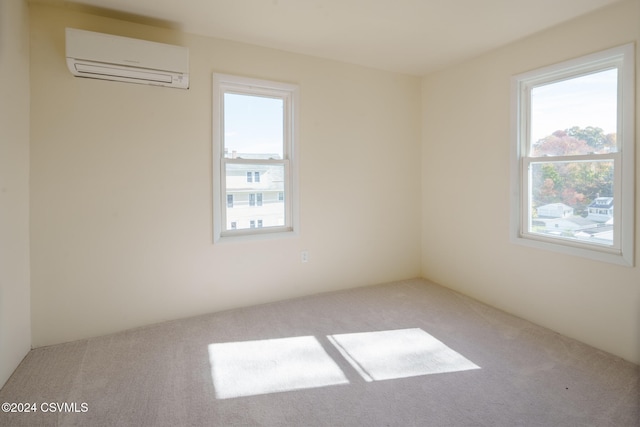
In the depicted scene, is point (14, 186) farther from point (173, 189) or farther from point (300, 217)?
point (300, 217)

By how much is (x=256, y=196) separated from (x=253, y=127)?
680 millimetres

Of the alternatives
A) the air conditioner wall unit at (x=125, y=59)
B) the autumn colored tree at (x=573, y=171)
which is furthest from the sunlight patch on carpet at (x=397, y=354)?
the air conditioner wall unit at (x=125, y=59)

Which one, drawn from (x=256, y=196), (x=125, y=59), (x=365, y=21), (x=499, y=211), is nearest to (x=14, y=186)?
(x=125, y=59)

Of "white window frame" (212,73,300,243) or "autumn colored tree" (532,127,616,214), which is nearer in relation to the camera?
"autumn colored tree" (532,127,616,214)

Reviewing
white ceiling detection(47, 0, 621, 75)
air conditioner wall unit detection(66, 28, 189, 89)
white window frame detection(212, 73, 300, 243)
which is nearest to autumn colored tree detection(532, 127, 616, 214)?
white ceiling detection(47, 0, 621, 75)

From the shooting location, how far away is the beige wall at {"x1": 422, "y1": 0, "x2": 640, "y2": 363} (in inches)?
101

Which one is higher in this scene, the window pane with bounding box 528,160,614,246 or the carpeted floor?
the window pane with bounding box 528,160,614,246

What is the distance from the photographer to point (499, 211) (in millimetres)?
3438

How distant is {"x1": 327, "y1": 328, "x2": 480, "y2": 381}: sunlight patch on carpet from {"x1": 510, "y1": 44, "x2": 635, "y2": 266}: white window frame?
52.4 inches

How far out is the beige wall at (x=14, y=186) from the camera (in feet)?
7.18

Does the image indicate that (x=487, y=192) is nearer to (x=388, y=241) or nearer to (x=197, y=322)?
(x=388, y=241)

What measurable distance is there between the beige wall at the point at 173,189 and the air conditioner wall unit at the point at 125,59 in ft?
0.57

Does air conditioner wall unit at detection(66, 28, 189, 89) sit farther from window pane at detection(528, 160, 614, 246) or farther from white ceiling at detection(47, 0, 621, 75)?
window pane at detection(528, 160, 614, 246)

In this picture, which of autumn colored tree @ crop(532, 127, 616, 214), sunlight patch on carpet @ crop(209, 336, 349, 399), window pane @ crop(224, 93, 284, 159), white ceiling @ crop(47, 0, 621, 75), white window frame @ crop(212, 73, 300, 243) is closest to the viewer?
sunlight patch on carpet @ crop(209, 336, 349, 399)
